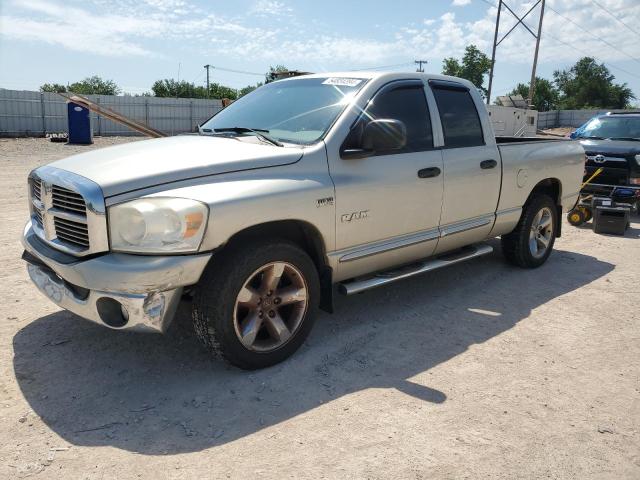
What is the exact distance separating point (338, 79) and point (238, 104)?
3.32 ft

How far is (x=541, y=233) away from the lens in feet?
20.1

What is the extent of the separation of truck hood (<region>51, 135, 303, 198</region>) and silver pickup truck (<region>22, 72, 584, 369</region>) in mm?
12

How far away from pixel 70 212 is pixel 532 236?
473 centimetres

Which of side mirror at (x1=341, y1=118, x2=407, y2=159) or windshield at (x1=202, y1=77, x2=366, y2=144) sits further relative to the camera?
windshield at (x1=202, y1=77, x2=366, y2=144)

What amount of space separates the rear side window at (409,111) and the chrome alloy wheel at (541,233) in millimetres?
2135

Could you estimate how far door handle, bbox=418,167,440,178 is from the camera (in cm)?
425

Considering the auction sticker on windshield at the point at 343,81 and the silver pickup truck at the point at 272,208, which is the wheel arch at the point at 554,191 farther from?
the auction sticker on windshield at the point at 343,81

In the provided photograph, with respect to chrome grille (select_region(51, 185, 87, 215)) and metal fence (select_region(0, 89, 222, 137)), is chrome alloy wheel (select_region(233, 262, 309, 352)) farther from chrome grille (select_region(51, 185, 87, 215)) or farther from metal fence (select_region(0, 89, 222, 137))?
metal fence (select_region(0, 89, 222, 137))

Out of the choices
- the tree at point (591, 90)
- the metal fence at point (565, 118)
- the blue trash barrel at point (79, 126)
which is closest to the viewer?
the blue trash barrel at point (79, 126)

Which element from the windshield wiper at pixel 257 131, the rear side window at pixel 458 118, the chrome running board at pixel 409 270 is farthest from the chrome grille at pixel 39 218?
the rear side window at pixel 458 118

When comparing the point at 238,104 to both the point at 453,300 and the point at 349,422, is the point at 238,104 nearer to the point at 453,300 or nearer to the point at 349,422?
the point at 453,300

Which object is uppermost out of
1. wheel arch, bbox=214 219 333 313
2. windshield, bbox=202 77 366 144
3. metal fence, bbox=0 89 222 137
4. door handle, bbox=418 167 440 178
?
metal fence, bbox=0 89 222 137

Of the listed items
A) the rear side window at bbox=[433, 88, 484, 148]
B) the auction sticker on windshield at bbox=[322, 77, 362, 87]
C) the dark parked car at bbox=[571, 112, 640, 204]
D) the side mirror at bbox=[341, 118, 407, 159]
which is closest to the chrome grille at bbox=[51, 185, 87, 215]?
the side mirror at bbox=[341, 118, 407, 159]

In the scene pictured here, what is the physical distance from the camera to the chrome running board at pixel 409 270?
396 cm
